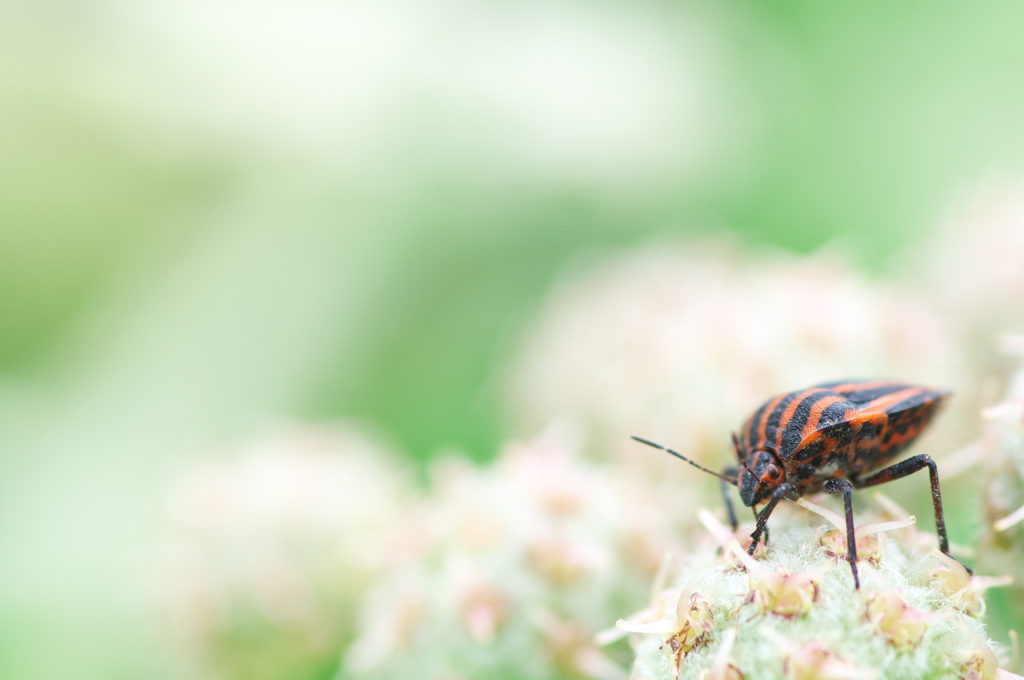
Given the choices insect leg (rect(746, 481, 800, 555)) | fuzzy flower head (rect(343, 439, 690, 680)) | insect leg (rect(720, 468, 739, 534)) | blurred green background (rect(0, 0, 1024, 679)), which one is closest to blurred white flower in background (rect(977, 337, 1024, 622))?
insect leg (rect(746, 481, 800, 555))

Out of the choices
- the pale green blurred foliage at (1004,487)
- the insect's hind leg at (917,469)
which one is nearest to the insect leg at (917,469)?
the insect's hind leg at (917,469)

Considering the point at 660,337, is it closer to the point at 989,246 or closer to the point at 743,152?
the point at 989,246

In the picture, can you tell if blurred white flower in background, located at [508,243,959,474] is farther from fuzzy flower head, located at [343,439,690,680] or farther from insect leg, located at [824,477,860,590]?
insect leg, located at [824,477,860,590]

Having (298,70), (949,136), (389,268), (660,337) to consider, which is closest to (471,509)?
(660,337)

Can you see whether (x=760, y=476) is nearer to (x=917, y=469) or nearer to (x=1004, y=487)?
(x=917, y=469)

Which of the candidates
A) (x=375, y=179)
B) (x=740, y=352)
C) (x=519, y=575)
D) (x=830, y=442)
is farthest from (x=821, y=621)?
(x=375, y=179)

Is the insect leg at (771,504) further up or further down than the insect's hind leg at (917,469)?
further down

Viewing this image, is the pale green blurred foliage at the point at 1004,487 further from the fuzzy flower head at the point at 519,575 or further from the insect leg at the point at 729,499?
the fuzzy flower head at the point at 519,575
